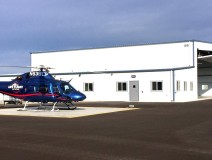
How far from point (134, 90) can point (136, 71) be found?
2120 mm

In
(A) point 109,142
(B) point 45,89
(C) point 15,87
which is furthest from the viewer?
(C) point 15,87

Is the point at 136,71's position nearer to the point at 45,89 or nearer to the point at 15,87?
the point at 45,89

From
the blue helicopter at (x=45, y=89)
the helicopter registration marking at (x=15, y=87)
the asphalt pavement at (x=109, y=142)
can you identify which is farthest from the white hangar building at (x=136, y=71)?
the asphalt pavement at (x=109, y=142)

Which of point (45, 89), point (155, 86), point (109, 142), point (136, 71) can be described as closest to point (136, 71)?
point (136, 71)

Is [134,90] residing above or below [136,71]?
below

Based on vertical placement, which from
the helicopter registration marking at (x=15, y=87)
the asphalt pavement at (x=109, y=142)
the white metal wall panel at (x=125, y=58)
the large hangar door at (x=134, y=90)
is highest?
the white metal wall panel at (x=125, y=58)

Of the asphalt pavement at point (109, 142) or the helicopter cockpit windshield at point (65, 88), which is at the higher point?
the helicopter cockpit windshield at point (65, 88)

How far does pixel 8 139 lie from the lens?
12.2 metres

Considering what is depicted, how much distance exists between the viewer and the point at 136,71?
40.1m

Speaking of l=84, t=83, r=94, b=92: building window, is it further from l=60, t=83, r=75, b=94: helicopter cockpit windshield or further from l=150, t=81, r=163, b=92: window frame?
l=60, t=83, r=75, b=94: helicopter cockpit windshield

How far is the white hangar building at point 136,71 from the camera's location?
39.0 m

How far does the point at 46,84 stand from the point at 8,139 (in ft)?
42.8

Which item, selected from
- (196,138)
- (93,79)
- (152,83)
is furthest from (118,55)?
(196,138)

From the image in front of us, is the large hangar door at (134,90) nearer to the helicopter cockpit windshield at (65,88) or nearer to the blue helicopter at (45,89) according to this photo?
the blue helicopter at (45,89)
